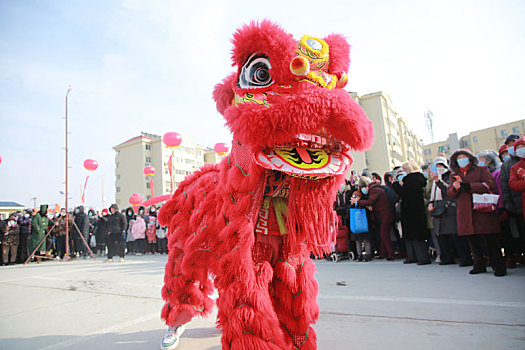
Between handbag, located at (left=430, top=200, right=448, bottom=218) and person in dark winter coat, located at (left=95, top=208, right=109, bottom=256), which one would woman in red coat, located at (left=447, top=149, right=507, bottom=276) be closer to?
handbag, located at (left=430, top=200, right=448, bottom=218)

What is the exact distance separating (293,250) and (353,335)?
0.96m

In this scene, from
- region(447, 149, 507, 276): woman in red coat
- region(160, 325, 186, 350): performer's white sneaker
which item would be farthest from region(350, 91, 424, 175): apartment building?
region(160, 325, 186, 350): performer's white sneaker

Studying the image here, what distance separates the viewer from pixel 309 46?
1583 millimetres

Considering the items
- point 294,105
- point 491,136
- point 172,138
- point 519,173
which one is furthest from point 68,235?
point 491,136

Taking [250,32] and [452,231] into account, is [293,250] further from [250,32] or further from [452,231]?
[452,231]

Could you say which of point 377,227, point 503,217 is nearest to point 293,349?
point 503,217

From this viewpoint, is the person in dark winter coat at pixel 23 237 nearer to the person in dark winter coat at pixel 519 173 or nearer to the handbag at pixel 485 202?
the handbag at pixel 485 202

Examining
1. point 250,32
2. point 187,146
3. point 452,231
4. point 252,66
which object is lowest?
point 452,231

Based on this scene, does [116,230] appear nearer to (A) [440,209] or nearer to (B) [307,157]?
(A) [440,209]

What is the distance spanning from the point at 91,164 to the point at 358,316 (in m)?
16.1

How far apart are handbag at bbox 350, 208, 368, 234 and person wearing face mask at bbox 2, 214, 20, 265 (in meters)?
10.8

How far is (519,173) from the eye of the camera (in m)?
3.57

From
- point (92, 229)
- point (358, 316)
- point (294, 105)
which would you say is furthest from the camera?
point (92, 229)

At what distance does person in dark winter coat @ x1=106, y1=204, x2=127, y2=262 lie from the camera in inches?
337
